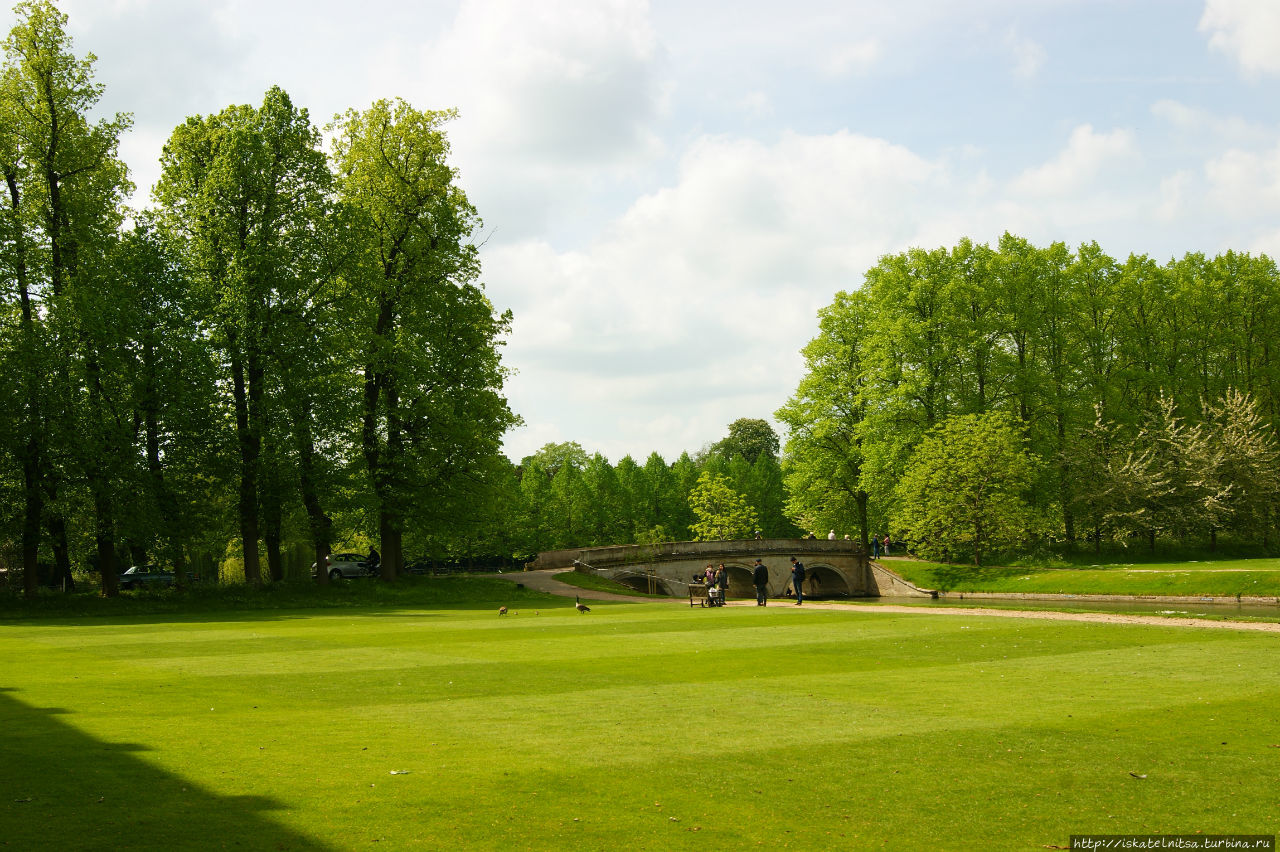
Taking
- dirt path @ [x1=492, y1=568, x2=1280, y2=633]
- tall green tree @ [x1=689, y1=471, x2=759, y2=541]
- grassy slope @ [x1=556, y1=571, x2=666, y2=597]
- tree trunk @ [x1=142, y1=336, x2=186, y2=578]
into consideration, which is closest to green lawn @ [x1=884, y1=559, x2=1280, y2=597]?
dirt path @ [x1=492, y1=568, x2=1280, y2=633]

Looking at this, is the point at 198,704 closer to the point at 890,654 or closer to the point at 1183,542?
the point at 890,654

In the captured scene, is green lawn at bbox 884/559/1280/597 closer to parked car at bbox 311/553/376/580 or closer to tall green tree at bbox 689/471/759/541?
tall green tree at bbox 689/471/759/541

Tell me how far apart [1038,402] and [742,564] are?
844 inches

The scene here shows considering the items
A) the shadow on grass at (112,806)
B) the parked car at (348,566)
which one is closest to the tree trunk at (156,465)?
the parked car at (348,566)

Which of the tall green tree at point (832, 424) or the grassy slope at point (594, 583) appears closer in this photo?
the grassy slope at point (594, 583)

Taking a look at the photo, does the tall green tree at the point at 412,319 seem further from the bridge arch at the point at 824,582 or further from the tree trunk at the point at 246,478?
the bridge arch at the point at 824,582

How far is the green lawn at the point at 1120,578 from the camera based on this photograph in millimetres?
42750

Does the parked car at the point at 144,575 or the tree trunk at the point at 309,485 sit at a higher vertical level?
the tree trunk at the point at 309,485

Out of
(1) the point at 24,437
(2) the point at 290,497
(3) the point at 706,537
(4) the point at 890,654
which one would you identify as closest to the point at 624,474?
(3) the point at 706,537

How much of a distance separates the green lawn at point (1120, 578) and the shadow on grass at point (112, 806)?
44.4m

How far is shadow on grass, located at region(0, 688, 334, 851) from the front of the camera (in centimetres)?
730

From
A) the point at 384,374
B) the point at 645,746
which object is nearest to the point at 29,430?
the point at 384,374

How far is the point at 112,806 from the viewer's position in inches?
323

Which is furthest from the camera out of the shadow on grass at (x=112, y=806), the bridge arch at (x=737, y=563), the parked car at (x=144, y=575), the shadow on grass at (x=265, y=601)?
the bridge arch at (x=737, y=563)
